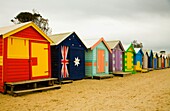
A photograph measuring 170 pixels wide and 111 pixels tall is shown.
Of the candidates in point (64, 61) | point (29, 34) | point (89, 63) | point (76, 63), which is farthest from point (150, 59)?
point (29, 34)

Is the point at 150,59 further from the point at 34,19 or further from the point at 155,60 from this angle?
the point at 34,19

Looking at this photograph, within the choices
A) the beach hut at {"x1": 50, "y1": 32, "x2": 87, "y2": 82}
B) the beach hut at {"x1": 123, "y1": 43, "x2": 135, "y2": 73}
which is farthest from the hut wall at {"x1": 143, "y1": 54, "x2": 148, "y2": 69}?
the beach hut at {"x1": 50, "y1": 32, "x2": 87, "y2": 82}

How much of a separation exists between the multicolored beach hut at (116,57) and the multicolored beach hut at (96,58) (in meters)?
1.94

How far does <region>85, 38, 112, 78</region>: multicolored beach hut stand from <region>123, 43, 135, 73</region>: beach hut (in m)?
4.55

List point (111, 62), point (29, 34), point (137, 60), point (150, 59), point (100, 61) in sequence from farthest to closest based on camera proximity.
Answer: point (150, 59)
point (137, 60)
point (111, 62)
point (100, 61)
point (29, 34)

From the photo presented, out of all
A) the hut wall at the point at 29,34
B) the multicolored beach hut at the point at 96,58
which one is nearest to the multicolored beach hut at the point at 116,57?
the multicolored beach hut at the point at 96,58

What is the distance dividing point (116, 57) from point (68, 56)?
814 cm

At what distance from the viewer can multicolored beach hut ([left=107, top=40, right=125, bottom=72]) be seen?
2002cm

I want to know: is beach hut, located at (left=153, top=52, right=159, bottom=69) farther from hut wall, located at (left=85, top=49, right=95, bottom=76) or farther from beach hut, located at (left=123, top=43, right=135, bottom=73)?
hut wall, located at (left=85, top=49, right=95, bottom=76)

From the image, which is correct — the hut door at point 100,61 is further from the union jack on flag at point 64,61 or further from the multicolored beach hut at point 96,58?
the union jack on flag at point 64,61

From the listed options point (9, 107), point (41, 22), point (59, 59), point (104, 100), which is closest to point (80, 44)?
point (59, 59)

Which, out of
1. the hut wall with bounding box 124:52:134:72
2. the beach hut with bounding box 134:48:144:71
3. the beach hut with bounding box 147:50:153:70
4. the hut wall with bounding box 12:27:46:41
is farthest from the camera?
the beach hut with bounding box 147:50:153:70

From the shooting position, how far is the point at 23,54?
10086 millimetres

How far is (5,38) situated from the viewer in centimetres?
926
